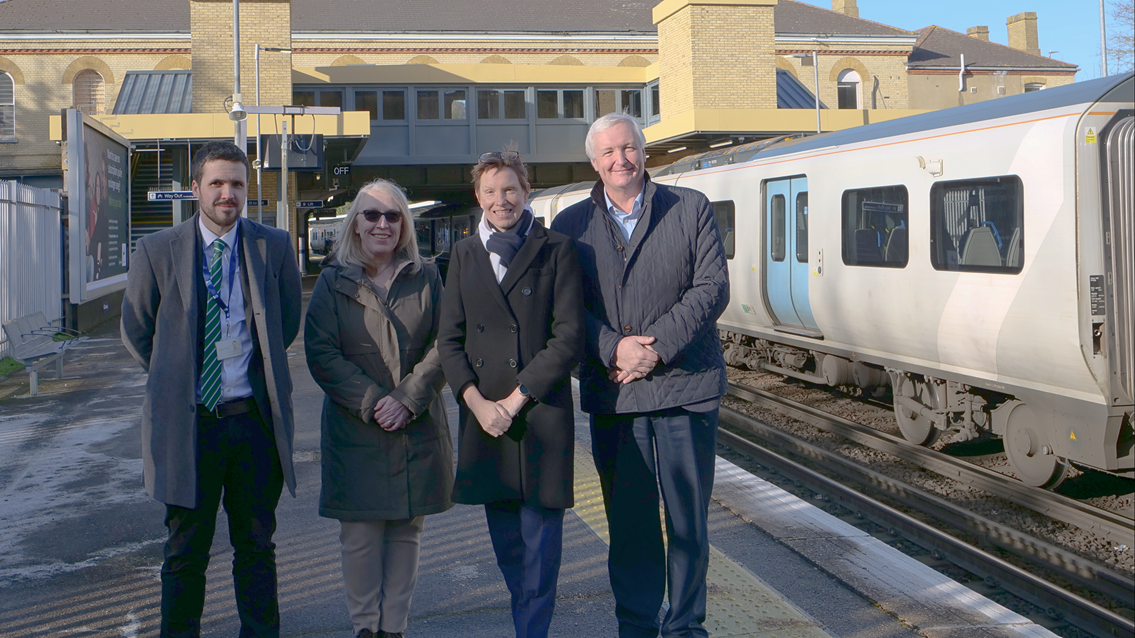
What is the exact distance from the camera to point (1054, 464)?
656 cm

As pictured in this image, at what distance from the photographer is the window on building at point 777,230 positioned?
1080 centimetres

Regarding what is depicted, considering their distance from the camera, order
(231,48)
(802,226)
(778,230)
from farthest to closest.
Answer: (231,48), (778,230), (802,226)

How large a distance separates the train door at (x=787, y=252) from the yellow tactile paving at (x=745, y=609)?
611 centimetres

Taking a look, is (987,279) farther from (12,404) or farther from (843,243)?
(12,404)

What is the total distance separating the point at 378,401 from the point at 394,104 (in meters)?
29.8

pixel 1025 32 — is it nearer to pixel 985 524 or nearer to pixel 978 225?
pixel 978 225

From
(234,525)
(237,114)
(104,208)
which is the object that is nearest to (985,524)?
(234,525)

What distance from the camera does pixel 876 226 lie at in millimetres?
8641

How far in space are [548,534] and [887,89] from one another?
143 feet

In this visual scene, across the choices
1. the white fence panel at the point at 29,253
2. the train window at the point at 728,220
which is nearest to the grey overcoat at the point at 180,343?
the train window at the point at 728,220

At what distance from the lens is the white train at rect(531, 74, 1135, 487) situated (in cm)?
595

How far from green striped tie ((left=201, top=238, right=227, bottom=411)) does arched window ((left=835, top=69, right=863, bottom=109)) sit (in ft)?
140

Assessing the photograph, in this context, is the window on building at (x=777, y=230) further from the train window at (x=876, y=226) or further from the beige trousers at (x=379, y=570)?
the beige trousers at (x=379, y=570)

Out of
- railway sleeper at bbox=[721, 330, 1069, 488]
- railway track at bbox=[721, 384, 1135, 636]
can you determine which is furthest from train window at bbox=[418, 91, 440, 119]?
railway track at bbox=[721, 384, 1135, 636]
